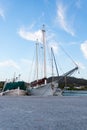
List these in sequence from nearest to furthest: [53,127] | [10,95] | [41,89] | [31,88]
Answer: [53,127] → [41,89] → [31,88] → [10,95]

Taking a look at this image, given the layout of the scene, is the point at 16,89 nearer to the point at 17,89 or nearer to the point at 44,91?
the point at 17,89

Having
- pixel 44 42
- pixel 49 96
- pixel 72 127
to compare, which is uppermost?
pixel 44 42

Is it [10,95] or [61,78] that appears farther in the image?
[10,95]

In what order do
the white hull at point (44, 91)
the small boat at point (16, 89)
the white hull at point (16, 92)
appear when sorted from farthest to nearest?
the small boat at point (16, 89) < the white hull at point (16, 92) < the white hull at point (44, 91)

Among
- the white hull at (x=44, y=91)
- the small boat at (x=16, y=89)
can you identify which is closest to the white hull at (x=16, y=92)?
the small boat at (x=16, y=89)

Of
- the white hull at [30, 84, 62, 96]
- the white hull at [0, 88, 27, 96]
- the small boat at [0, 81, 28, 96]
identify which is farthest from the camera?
the small boat at [0, 81, 28, 96]

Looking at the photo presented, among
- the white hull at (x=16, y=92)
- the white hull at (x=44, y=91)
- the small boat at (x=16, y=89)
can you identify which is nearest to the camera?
the white hull at (x=44, y=91)

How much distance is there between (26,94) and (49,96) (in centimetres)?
1392

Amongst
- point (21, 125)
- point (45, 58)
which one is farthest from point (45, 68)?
point (21, 125)

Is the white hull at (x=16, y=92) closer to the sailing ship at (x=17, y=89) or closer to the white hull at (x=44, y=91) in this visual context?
the sailing ship at (x=17, y=89)

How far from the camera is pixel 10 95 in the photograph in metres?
170

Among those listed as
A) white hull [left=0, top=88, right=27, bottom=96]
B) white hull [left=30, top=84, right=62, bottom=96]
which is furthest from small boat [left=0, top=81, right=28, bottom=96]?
white hull [left=30, top=84, right=62, bottom=96]

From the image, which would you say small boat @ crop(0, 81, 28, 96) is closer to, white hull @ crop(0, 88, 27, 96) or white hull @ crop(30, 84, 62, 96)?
white hull @ crop(0, 88, 27, 96)

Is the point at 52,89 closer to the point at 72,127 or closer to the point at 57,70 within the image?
the point at 57,70
